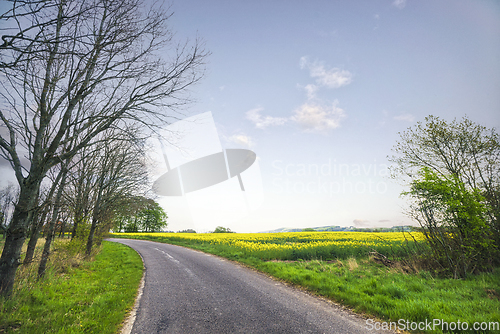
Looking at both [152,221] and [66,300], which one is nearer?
[66,300]

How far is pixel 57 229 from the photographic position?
8.14 meters

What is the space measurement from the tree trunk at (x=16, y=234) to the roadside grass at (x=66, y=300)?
0.44 m

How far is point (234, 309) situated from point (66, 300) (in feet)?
15.3

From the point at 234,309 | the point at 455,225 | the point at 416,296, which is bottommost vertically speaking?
the point at 234,309

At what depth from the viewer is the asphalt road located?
411cm

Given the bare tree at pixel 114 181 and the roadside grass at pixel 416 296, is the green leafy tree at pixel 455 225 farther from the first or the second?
the bare tree at pixel 114 181

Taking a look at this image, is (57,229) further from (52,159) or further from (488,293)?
(488,293)

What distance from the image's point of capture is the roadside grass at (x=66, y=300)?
13.4ft

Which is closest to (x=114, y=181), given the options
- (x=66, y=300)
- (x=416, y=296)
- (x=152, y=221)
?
(x=66, y=300)

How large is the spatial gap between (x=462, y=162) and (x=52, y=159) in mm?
18111

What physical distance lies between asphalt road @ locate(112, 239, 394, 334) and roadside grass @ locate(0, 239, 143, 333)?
675 mm

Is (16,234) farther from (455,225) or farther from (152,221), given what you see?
(152,221)

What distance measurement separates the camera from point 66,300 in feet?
18.1

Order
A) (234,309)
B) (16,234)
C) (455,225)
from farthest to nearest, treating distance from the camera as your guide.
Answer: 1. (455,225)
2. (234,309)
3. (16,234)
